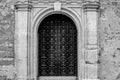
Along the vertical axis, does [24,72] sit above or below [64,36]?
below

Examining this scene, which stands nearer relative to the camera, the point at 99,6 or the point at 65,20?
the point at 99,6

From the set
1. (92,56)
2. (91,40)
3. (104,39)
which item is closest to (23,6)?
(91,40)

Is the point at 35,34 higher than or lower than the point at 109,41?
higher

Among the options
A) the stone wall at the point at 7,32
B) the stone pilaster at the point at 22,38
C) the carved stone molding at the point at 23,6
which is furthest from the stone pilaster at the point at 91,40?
the stone wall at the point at 7,32

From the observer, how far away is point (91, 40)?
Answer: 6574 millimetres

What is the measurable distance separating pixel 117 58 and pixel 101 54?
590 millimetres

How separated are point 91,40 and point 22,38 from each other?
2403mm

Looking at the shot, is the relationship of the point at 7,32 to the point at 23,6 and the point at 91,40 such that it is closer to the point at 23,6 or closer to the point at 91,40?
the point at 23,6

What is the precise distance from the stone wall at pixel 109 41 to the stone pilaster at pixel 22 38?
262 cm

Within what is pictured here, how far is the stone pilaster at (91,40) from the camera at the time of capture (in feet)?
21.5

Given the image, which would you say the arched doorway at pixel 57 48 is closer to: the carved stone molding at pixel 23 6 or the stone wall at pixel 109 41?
the carved stone molding at pixel 23 6

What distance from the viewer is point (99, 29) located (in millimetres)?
6789

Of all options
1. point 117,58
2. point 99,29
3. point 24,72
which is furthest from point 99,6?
point 24,72

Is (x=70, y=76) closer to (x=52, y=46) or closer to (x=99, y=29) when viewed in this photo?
(x=52, y=46)
